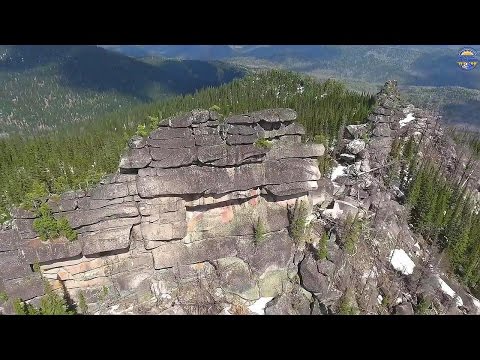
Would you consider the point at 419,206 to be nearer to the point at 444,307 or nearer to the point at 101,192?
the point at 444,307

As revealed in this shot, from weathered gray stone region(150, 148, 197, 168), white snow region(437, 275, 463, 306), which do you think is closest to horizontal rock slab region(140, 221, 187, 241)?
weathered gray stone region(150, 148, 197, 168)

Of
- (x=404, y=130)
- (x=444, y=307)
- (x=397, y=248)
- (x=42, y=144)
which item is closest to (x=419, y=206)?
(x=397, y=248)

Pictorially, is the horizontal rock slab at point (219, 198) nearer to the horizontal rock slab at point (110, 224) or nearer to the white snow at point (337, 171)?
the horizontal rock slab at point (110, 224)

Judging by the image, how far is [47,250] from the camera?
30062 millimetres

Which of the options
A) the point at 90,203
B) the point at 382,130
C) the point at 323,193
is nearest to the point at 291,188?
the point at 323,193

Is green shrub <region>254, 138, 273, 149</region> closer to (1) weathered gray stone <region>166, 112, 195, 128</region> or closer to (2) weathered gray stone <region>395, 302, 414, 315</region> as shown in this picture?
(1) weathered gray stone <region>166, 112, 195, 128</region>

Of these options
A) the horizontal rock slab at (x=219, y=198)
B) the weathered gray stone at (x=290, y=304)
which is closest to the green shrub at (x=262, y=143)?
the horizontal rock slab at (x=219, y=198)

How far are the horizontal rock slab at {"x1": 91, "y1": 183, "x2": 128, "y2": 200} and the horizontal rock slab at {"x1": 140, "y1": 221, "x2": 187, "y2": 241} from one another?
13.7 feet

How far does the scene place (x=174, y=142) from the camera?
33406mm

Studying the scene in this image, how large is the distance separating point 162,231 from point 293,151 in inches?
669

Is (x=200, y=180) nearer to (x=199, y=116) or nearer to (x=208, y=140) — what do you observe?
(x=208, y=140)
